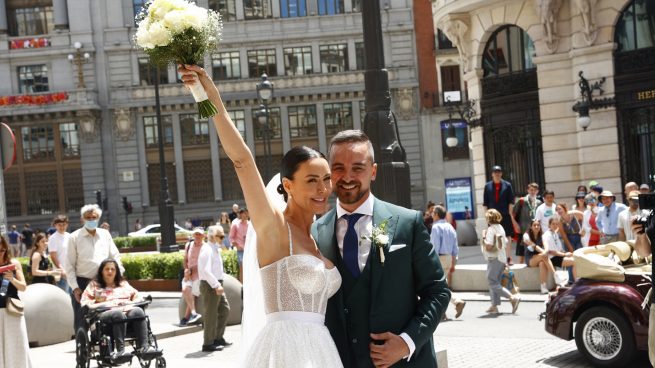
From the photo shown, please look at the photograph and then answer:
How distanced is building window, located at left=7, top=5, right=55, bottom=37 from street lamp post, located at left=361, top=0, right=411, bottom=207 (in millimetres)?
57828

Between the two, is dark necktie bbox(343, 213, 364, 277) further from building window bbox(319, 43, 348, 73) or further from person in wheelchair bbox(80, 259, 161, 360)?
building window bbox(319, 43, 348, 73)

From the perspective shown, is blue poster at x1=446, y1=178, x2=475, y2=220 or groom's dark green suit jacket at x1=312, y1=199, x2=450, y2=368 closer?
groom's dark green suit jacket at x1=312, y1=199, x2=450, y2=368

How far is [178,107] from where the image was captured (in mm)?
61844

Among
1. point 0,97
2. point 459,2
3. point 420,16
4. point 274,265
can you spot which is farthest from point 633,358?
point 0,97

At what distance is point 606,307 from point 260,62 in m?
52.8

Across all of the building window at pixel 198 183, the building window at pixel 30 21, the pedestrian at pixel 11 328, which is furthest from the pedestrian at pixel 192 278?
the building window at pixel 30 21

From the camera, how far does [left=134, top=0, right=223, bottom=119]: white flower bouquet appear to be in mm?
4352

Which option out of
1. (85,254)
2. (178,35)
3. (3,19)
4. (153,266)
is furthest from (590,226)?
(3,19)

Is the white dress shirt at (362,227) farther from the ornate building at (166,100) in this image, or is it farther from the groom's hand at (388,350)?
the ornate building at (166,100)

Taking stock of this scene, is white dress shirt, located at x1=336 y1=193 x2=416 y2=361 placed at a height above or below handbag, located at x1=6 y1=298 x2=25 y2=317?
above

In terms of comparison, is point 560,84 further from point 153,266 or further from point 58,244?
point 58,244

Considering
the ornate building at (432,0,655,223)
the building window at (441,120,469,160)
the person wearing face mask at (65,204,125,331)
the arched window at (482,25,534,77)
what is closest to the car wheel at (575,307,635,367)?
the person wearing face mask at (65,204,125,331)

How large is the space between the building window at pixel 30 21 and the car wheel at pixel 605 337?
57884 mm

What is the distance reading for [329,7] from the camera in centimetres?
6194
